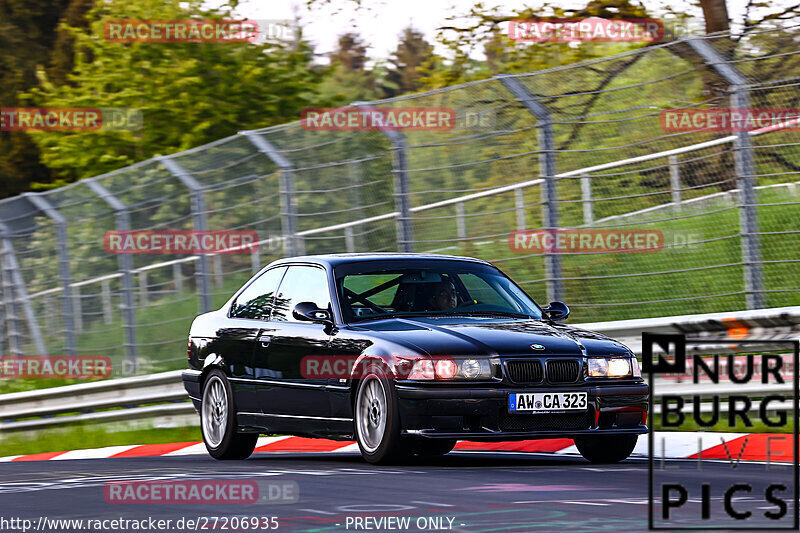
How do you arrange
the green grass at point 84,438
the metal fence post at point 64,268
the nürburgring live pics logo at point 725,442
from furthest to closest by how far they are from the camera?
the metal fence post at point 64,268 < the green grass at point 84,438 < the nürburgring live pics logo at point 725,442

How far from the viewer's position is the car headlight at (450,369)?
9.36m

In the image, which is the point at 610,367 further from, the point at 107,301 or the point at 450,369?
the point at 107,301

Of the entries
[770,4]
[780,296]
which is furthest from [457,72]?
[780,296]

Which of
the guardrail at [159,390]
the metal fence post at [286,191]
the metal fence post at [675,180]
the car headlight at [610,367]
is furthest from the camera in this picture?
the metal fence post at [286,191]

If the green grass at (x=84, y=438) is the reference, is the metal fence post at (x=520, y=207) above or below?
above

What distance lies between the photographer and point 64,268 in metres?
19.1

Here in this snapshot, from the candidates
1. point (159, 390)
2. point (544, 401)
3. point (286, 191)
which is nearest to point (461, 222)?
point (286, 191)

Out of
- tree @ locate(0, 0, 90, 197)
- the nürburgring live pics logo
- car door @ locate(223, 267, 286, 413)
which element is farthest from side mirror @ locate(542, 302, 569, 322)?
tree @ locate(0, 0, 90, 197)

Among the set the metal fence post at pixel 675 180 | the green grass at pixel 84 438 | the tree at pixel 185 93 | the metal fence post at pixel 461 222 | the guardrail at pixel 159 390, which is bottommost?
the green grass at pixel 84 438

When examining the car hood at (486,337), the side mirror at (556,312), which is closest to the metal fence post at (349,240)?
the side mirror at (556,312)

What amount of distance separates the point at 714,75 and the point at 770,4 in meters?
9.26

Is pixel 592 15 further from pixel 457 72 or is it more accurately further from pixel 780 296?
pixel 780 296

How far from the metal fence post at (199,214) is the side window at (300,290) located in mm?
5154

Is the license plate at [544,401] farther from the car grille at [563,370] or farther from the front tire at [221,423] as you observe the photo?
the front tire at [221,423]
